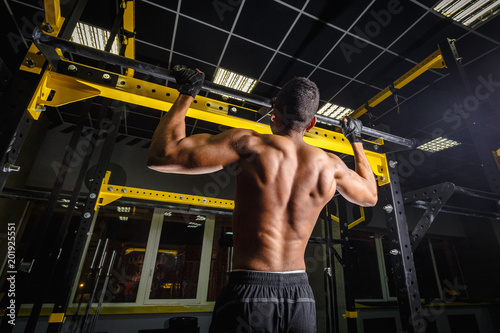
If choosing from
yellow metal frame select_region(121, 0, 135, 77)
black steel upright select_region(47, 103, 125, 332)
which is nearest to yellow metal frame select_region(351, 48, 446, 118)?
yellow metal frame select_region(121, 0, 135, 77)

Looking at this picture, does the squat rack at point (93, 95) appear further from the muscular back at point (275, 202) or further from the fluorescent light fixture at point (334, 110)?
the fluorescent light fixture at point (334, 110)

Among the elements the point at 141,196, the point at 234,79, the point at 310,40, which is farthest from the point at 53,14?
the point at 310,40

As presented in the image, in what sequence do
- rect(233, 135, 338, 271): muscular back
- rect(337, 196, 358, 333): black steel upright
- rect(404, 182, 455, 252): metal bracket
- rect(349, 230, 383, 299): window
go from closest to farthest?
rect(233, 135, 338, 271): muscular back
rect(404, 182, 455, 252): metal bracket
rect(337, 196, 358, 333): black steel upright
rect(349, 230, 383, 299): window

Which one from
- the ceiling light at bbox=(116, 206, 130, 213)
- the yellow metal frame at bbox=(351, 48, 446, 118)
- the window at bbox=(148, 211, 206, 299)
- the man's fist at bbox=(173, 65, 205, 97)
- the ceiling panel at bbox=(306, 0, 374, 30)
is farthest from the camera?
the ceiling light at bbox=(116, 206, 130, 213)

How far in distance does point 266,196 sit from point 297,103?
0.57m

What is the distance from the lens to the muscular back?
1041 mm

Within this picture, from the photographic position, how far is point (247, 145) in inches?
45.4

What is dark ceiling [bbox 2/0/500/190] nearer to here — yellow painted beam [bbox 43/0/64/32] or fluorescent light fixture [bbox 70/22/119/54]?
fluorescent light fixture [bbox 70/22/119/54]

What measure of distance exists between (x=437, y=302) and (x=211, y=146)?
9.78m

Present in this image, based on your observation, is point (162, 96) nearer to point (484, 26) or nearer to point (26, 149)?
point (484, 26)

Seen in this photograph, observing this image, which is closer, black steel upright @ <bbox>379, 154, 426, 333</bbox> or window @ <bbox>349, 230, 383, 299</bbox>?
black steel upright @ <bbox>379, 154, 426, 333</bbox>

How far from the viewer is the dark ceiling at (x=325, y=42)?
2672mm

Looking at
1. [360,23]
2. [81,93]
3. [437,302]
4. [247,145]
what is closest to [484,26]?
[360,23]

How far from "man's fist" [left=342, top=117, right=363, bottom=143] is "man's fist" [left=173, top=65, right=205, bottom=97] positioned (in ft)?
3.99
